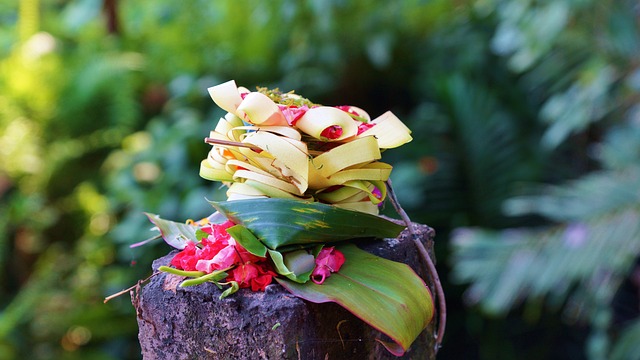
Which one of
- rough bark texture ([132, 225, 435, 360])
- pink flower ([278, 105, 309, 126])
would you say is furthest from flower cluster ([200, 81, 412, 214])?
rough bark texture ([132, 225, 435, 360])

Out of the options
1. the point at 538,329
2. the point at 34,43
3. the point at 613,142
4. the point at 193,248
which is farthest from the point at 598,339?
the point at 34,43

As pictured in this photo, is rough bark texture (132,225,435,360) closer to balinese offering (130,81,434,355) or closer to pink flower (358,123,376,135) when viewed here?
balinese offering (130,81,434,355)

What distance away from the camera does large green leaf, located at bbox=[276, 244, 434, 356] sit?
0.58 meters

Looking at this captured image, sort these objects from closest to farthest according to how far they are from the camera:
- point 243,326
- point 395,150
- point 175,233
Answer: point 243,326
point 175,233
point 395,150

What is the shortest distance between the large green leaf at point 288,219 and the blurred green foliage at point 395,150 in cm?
122

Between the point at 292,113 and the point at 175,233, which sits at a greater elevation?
the point at 292,113

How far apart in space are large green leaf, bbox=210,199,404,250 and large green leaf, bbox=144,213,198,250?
0.26 feet

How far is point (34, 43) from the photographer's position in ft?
8.63

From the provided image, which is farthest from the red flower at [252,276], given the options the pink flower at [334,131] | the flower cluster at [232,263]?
the pink flower at [334,131]

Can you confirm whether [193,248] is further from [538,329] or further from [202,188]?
[538,329]

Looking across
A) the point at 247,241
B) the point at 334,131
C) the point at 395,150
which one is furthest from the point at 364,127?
the point at 395,150

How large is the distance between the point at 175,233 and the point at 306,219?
0.53ft

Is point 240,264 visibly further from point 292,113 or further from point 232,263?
point 292,113

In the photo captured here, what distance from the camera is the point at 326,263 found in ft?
2.06
